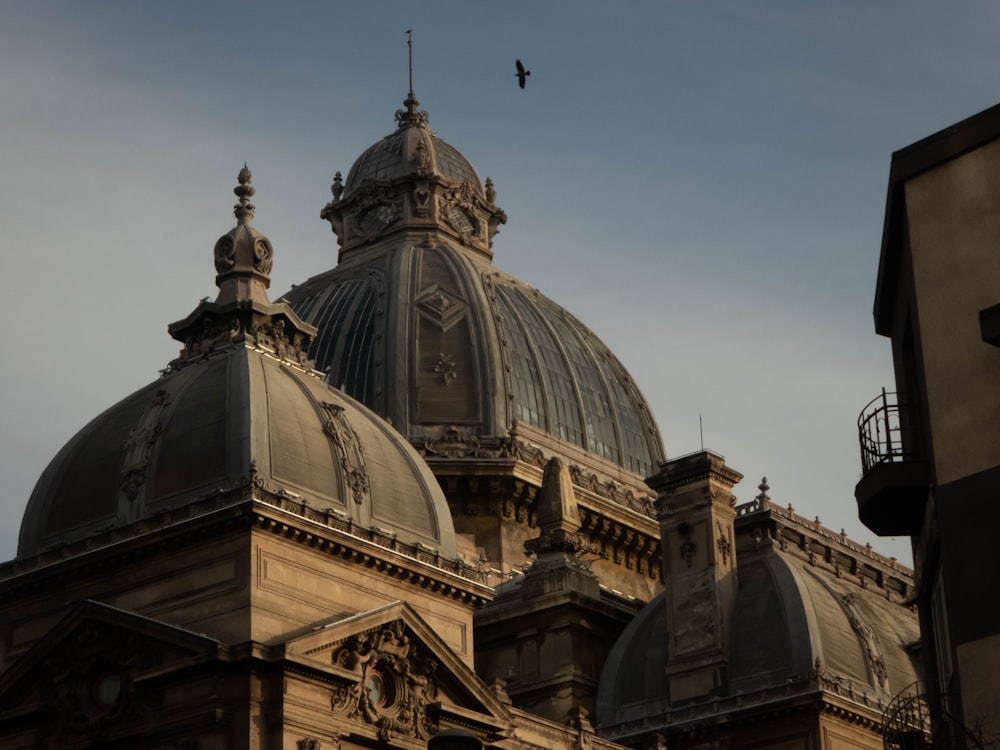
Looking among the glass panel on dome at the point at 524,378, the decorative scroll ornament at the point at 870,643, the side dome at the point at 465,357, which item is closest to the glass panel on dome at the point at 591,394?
→ the side dome at the point at 465,357

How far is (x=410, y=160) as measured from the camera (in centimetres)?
11269

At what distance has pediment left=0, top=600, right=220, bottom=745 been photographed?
61.1m

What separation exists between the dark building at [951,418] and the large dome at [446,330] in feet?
179

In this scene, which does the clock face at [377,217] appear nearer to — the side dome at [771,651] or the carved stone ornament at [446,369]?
the carved stone ornament at [446,369]

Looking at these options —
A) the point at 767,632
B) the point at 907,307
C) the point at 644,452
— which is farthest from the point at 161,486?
the point at 644,452

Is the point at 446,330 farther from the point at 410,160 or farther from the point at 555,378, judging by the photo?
the point at 410,160

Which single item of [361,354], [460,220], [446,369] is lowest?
[446,369]

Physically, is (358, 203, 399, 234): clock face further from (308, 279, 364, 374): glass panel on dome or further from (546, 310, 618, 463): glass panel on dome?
(546, 310, 618, 463): glass panel on dome

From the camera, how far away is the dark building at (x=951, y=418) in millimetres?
38188

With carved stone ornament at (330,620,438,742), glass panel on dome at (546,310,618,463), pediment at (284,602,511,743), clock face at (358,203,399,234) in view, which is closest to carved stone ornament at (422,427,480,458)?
glass panel on dome at (546,310,618,463)

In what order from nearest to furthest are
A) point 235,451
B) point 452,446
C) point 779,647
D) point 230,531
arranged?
point 230,531 < point 235,451 < point 779,647 < point 452,446

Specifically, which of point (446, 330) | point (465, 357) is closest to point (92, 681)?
point (465, 357)

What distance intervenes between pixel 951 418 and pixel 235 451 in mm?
29364

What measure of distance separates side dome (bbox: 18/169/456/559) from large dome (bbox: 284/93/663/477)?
85.1 feet
